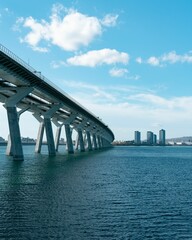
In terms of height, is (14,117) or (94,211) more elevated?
(14,117)

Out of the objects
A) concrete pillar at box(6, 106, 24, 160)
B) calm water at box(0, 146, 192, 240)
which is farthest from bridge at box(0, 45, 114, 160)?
calm water at box(0, 146, 192, 240)

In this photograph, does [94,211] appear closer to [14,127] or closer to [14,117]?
[14,127]

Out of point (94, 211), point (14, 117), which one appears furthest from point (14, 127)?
point (94, 211)

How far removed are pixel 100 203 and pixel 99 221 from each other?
5353 mm

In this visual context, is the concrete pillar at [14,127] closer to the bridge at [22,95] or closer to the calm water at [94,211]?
the bridge at [22,95]

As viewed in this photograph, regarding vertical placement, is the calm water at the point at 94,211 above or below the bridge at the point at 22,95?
below

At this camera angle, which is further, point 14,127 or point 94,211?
point 14,127

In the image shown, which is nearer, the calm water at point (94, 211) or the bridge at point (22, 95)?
the calm water at point (94, 211)

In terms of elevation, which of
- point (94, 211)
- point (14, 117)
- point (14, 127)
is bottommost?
point (94, 211)

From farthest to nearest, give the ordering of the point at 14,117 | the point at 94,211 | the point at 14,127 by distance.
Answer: the point at 14,117
the point at 14,127
the point at 94,211

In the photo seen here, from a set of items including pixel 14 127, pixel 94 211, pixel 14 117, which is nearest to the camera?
pixel 94 211

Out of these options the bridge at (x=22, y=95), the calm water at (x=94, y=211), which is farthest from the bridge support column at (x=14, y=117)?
the calm water at (x=94, y=211)

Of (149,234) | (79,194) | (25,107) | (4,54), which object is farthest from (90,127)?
(149,234)

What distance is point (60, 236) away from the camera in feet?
53.3
